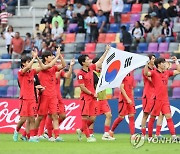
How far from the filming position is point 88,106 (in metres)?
23.8

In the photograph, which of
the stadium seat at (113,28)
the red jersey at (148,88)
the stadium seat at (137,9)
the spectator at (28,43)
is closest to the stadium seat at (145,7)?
the stadium seat at (137,9)

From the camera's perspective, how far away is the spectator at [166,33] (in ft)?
106

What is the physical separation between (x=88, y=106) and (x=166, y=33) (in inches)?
379

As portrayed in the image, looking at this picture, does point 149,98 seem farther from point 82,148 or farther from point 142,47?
point 142,47

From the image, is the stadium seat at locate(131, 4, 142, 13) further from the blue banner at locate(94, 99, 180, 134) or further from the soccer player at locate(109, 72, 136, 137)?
the soccer player at locate(109, 72, 136, 137)

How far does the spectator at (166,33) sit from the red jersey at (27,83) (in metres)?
9.89

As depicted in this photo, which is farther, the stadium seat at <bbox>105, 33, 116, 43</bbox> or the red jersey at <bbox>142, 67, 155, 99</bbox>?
the stadium seat at <bbox>105, 33, 116, 43</bbox>

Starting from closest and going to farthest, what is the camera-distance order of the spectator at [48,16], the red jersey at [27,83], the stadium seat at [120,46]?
the red jersey at [27,83] → the stadium seat at [120,46] → the spectator at [48,16]

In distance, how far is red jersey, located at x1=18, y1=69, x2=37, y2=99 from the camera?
23.4 metres

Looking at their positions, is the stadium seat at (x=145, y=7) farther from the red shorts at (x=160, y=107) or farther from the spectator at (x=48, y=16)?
the red shorts at (x=160, y=107)

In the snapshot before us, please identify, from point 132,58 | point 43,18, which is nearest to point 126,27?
point 43,18

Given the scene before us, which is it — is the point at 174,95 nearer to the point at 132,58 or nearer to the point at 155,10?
the point at 132,58

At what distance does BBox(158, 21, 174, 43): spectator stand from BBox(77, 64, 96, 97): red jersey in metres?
8.84

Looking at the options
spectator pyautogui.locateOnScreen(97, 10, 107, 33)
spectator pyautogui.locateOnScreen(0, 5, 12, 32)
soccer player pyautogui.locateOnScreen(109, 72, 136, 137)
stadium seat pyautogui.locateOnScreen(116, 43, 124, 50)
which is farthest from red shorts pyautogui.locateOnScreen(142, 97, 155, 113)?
spectator pyautogui.locateOnScreen(0, 5, 12, 32)
